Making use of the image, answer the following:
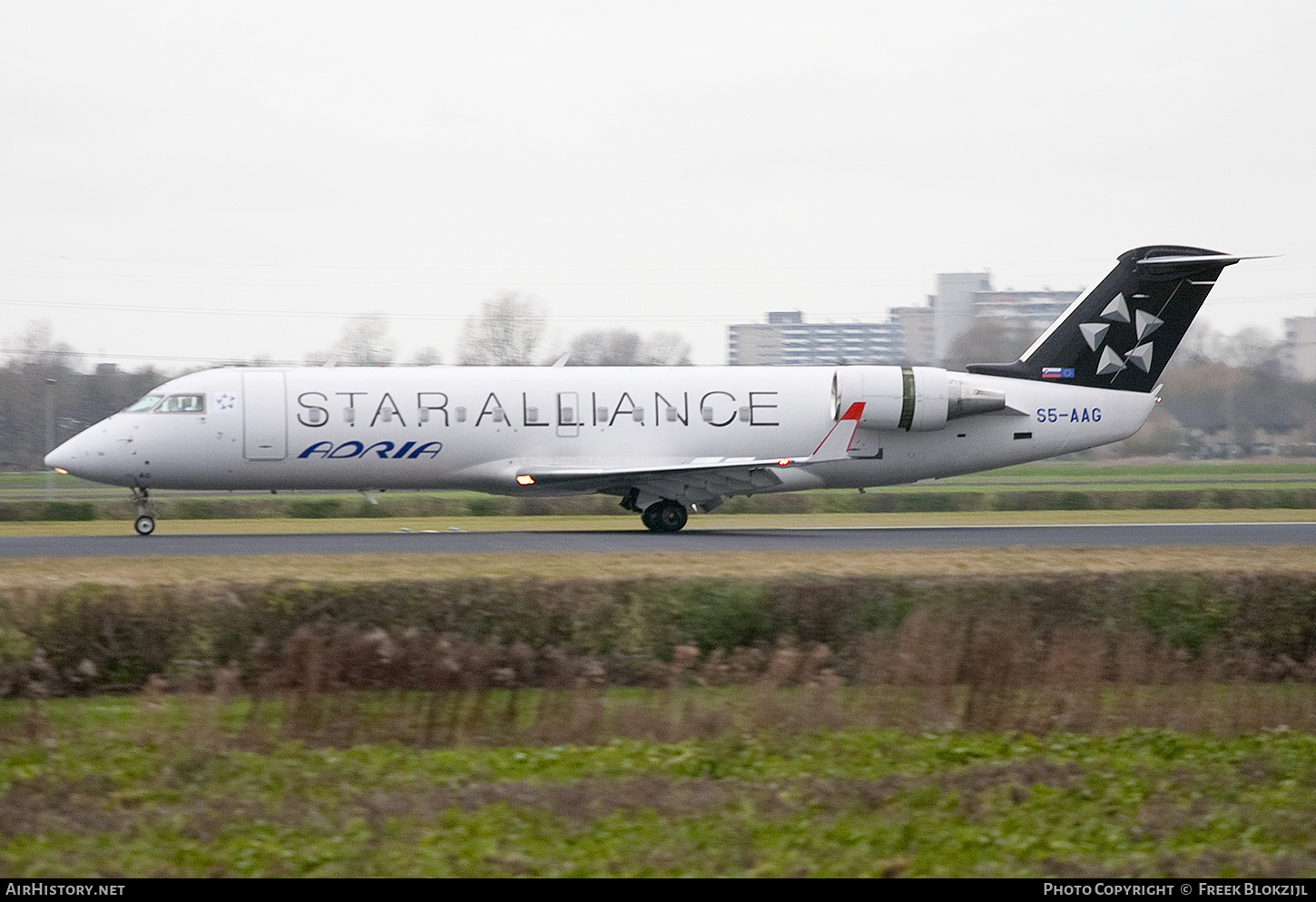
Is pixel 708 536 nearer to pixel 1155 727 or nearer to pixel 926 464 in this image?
pixel 926 464

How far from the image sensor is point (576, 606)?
44.6 ft

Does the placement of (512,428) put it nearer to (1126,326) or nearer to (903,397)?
(903,397)

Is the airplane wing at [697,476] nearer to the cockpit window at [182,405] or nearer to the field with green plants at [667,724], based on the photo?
the cockpit window at [182,405]

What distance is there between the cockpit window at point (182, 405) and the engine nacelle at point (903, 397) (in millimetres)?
12746

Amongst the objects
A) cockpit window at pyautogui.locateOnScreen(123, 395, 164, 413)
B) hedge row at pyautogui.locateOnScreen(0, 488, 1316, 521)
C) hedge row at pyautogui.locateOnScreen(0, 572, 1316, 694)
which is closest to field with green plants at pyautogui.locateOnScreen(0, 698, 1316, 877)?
hedge row at pyautogui.locateOnScreen(0, 572, 1316, 694)

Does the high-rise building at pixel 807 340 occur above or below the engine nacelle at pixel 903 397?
above

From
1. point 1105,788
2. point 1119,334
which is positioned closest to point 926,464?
point 1119,334

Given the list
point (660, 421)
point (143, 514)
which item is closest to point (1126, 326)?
point (660, 421)

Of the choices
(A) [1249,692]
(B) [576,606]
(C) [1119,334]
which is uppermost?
(C) [1119,334]

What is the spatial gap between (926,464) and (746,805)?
65.3 feet

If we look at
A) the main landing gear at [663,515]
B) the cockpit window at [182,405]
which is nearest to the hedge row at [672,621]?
the main landing gear at [663,515]

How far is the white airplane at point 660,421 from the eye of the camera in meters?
25.8

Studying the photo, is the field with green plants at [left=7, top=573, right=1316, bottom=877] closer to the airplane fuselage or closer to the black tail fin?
the airplane fuselage

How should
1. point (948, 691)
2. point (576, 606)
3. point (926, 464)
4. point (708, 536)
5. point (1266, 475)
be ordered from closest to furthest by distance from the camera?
point (948, 691) < point (576, 606) < point (708, 536) < point (926, 464) < point (1266, 475)
